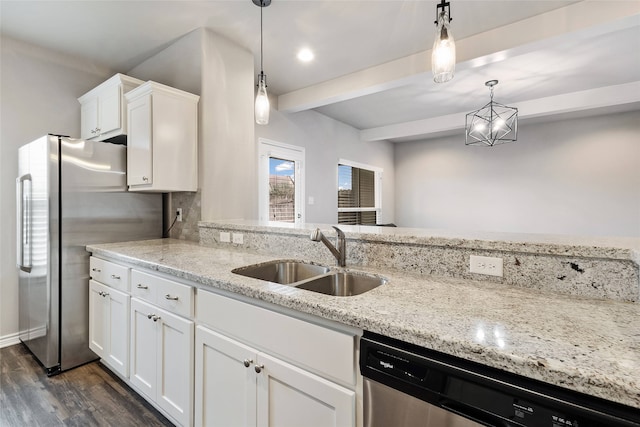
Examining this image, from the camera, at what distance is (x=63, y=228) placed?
223cm

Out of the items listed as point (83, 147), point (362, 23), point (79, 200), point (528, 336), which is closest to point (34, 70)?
point (83, 147)

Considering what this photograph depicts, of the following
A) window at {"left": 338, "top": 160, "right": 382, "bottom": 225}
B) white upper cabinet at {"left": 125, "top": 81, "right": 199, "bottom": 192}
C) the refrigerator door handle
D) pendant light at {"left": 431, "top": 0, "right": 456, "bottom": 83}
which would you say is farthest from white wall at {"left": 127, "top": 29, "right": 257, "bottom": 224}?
window at {"left": 338, "top": 160, "right": 382, "bottom": 225}

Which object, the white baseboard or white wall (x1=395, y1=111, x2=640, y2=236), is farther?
white wall (x1=395, y1=111, x2=640, y2=236)

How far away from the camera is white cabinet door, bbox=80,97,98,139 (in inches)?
114

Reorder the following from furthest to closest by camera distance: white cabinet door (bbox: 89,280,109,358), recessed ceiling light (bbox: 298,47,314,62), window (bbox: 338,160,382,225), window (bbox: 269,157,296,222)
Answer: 1. window (bbox: 338,160,382,225)
2. window (bbox: 269,157,296,222)
3. recessed ceiling light (bbox: 298,47,314,62)
4. white cabinet door (bbox: 89,280,109,358)

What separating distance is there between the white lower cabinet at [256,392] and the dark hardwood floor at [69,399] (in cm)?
67

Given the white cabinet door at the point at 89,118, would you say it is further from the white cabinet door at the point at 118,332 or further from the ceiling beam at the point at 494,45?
the ceiling beam at the point at 494,45

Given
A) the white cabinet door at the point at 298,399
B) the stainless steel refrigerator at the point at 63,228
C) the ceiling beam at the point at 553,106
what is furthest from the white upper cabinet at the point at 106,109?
the ceiling beam at the point at 553,106

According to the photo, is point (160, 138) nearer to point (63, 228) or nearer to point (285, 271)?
point (63, 228)

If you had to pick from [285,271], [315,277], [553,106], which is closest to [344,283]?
[315,277]

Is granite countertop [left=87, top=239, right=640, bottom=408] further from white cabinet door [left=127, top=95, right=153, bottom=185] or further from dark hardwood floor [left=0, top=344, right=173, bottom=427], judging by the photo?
white cabinet door [left=127, top=95, right=153, bottom=185]

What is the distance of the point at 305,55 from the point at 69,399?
335 centimetres

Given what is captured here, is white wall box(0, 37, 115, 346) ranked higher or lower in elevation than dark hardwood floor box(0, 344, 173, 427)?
higher

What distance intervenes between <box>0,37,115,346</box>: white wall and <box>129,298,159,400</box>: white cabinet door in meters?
1.85
